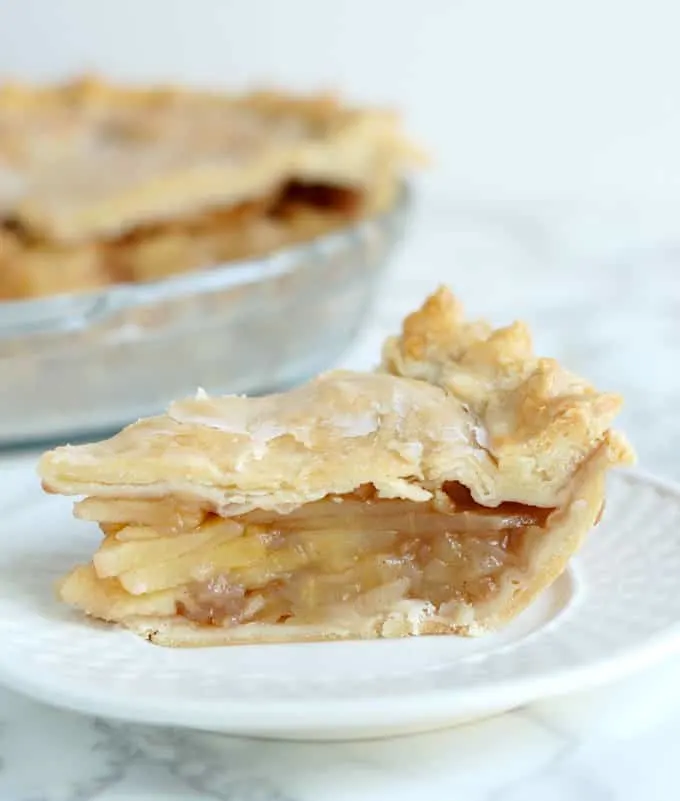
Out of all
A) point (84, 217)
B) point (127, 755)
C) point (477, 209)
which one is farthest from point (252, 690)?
point (477, 209)

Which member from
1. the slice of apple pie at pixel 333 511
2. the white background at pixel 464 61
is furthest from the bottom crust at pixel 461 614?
the white background at pixel 464 61

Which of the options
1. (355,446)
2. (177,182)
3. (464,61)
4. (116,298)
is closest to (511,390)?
(355,446)

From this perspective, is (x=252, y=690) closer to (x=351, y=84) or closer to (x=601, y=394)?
(x=601, y=394)

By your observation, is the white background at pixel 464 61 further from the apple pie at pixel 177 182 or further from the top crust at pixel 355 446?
the top crust at pixel 355 446

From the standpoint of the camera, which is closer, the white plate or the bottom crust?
the white plate

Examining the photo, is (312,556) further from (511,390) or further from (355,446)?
(511,390)

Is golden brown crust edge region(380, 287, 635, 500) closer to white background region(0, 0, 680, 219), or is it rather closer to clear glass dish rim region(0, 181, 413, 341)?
clear glass dish rim region(0, 181, 413, 341)

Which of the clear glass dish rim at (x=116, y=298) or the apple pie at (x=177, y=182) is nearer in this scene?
the clear glass dish rim at (x=116, y=298)

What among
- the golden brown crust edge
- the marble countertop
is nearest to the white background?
the golden brown crust edge
